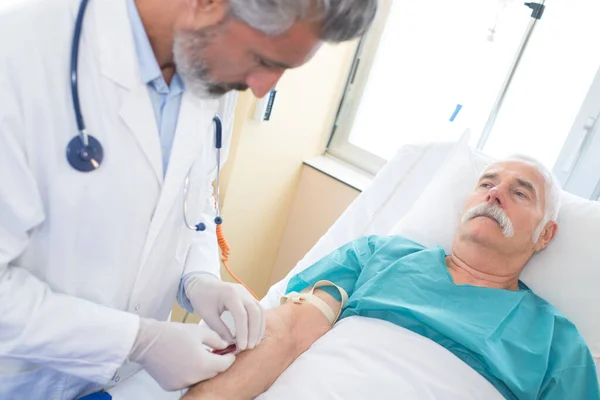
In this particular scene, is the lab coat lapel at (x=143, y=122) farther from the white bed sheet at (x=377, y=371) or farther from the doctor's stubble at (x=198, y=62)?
the white bed sheet at (x=377, y=371)

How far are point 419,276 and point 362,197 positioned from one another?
532 mm

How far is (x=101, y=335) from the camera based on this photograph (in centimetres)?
75

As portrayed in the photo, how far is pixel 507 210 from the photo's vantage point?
4.71 ft

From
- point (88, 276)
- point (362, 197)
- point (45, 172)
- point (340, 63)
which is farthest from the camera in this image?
point (340, 63)

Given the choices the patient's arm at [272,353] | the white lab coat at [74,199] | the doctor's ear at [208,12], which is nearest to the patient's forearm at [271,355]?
the patient's arm at [272,353]

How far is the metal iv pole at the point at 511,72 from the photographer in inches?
70.3

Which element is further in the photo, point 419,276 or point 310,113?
point 310,113

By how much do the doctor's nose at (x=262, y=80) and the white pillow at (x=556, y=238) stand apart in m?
0.97

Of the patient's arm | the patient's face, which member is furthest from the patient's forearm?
the patient's face

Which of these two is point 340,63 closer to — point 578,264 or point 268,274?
point 268,274

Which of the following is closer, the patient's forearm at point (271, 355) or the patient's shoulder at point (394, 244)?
the patient's forearm at point (271, 355)

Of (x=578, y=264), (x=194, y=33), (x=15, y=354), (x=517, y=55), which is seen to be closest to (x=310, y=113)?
(x=517, y=55)

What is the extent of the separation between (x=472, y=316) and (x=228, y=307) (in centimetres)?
66

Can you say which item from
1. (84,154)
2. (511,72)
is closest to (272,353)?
(84,154)
